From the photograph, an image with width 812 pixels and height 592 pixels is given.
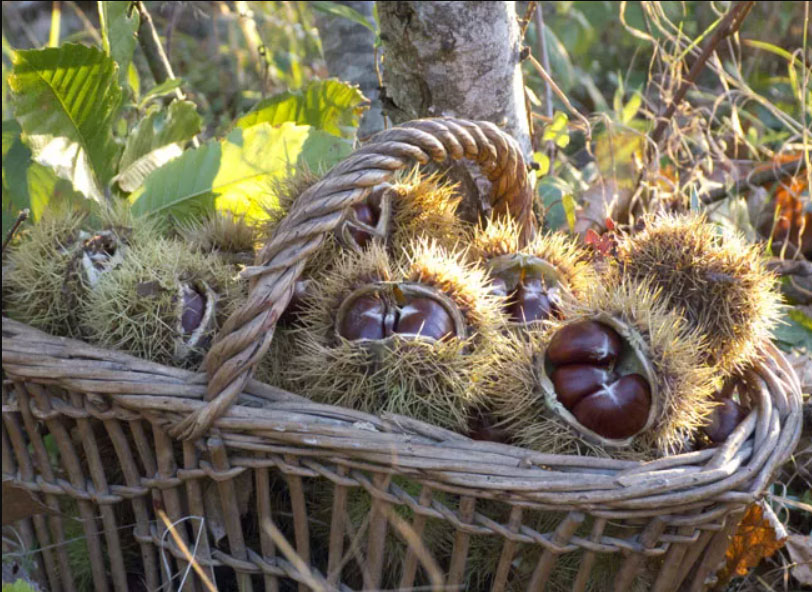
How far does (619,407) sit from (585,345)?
9 cm

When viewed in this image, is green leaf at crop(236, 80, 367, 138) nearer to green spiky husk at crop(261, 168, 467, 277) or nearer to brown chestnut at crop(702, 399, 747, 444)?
green spiky husk at crop(261, 168, 467, 277)

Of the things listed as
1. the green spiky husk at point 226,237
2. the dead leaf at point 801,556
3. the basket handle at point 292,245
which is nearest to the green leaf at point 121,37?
the green spiky husk at point 226,237

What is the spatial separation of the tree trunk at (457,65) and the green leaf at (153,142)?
422mm

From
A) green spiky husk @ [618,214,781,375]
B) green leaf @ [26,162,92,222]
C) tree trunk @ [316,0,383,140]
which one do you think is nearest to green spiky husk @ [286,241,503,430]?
green spiky husk @ [618,214,781,375]

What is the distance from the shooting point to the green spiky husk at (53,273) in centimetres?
122

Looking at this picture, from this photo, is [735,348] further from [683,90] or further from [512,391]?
[683,90]

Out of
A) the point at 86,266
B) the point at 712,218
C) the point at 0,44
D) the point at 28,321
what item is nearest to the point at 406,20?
the point at 86,266

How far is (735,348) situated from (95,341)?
0.94 meters

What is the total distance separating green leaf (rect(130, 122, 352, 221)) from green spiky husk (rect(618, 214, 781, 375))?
63 cm

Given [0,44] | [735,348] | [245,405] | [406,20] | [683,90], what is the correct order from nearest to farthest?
[245,405] → [735,348] → [406,20] → [683,90] → [0,44]

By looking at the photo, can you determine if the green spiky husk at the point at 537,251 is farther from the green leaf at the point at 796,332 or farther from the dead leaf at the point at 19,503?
the dead leaf at the point at 19,503

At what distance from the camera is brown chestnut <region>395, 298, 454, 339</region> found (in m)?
1.10

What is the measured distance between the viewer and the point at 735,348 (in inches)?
46.5

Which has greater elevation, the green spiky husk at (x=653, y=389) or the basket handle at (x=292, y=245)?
the basket handle at (x=292, y=245)
